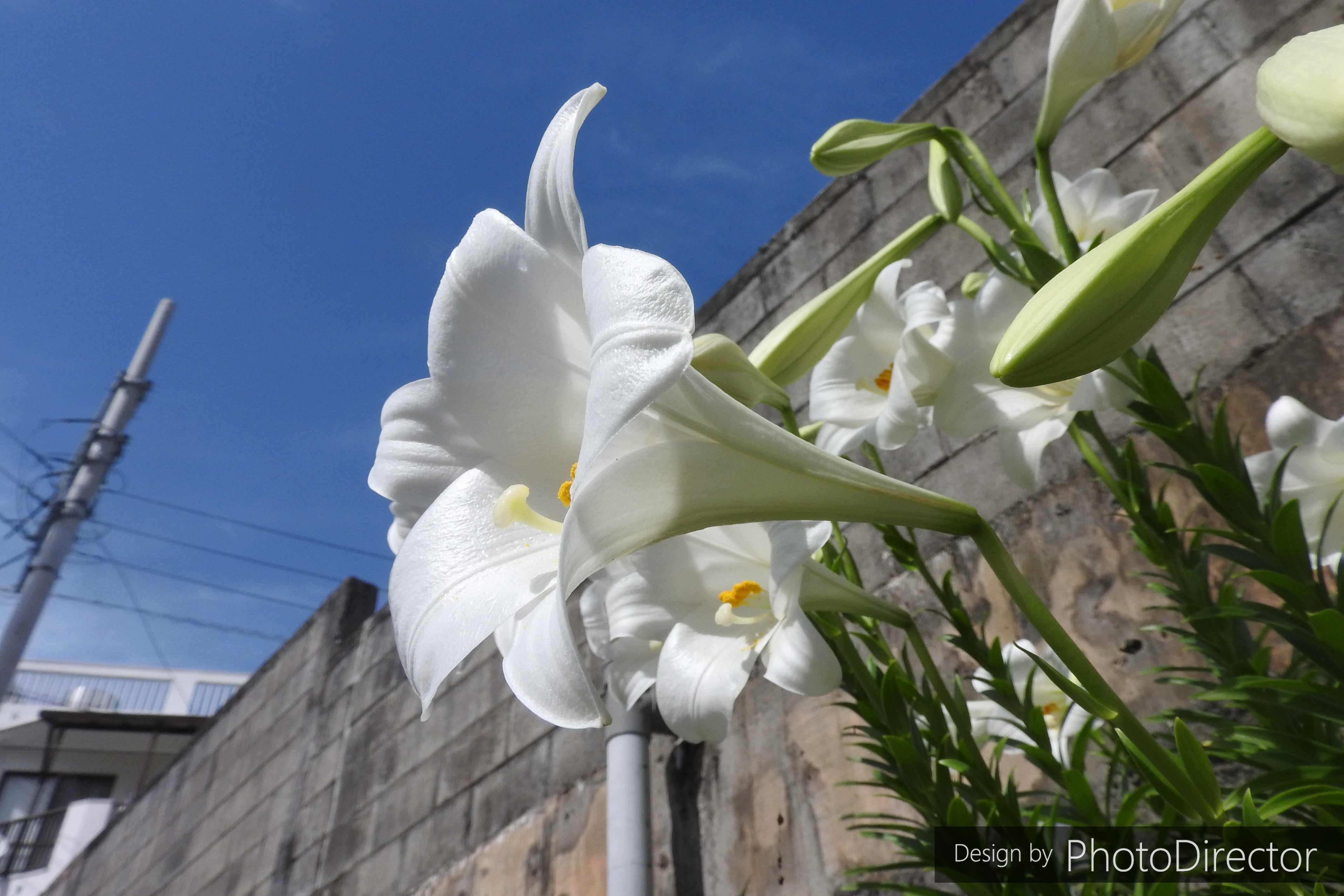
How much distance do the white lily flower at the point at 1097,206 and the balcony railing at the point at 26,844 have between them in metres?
14.7

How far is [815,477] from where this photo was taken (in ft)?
1.50

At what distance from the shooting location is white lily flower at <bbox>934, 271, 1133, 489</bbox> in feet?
2.49

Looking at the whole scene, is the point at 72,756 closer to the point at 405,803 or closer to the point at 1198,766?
the point at 405,803

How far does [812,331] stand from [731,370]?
176 millimetres

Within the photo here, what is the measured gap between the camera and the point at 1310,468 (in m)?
0.74

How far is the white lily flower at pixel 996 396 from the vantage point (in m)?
0.76

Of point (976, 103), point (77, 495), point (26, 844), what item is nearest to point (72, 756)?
point (26, 844)

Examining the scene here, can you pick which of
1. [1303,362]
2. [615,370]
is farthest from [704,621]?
[1303,362]

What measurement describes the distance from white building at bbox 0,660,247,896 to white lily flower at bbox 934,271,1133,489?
42.8ft

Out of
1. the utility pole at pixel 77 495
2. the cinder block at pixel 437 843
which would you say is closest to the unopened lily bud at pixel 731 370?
the cinder block at pixel 437 843

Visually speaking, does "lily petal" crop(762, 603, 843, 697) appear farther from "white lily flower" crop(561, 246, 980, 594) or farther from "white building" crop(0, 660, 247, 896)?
"white building" crop(0, 660, 247, 896)

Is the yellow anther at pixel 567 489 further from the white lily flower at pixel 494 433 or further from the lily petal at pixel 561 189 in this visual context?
the lily petal at pixel 561 189

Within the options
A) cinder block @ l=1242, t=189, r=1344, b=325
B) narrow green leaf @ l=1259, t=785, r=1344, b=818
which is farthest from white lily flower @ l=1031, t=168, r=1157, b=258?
narrow green leaf @ l=1259, t=785, r=1344, b=818

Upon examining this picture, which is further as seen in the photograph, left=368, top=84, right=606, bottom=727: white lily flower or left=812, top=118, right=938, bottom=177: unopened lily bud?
left=812, top=118, right=938, bottom=177: unopened lily bud
